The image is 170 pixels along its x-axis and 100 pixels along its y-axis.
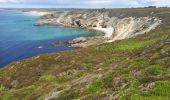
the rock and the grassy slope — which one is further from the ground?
the grassy slope

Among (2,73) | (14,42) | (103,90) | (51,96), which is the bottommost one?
(14,42)

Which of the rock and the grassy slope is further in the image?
the rock

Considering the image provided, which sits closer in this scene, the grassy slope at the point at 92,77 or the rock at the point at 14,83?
the grassy slope at the point at 92,77

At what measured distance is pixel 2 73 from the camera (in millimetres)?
49906

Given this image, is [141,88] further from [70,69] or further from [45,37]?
[45,37]

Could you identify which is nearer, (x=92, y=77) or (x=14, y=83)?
(x=92, y=77)

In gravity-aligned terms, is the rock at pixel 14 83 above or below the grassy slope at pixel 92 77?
below

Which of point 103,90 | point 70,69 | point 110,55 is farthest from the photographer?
point 110,55

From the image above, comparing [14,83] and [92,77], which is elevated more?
[92,77]

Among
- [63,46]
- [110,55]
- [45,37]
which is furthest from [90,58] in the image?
[45,37]

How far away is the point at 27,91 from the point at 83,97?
12712 mm

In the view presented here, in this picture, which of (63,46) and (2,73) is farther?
(63,46)

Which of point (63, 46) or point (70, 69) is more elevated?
point (70, 69)

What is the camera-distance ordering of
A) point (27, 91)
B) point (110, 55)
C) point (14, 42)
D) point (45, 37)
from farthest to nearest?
point (45, 37)
point (14, 42)
point (110, 55)
point (27, 91)
